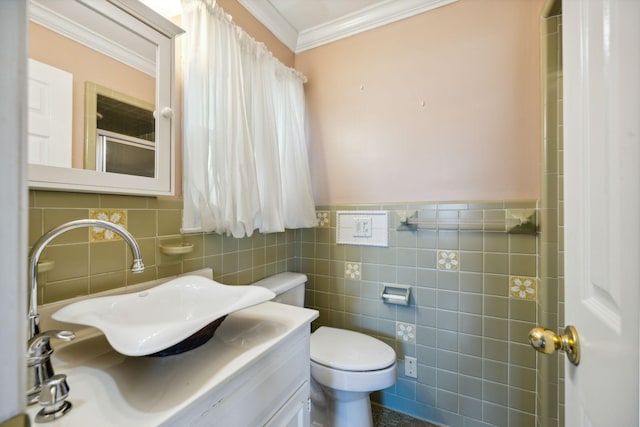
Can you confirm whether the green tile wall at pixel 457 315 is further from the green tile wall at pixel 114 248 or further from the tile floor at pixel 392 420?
Answer: the green tile wall at pixel 114 248

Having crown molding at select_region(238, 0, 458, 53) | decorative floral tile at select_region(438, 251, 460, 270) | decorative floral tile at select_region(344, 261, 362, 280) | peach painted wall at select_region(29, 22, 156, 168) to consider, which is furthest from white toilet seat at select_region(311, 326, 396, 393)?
crown molding at select_region(238, 0, 458, 53)

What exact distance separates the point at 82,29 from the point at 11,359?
1.04 metres

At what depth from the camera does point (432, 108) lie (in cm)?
146

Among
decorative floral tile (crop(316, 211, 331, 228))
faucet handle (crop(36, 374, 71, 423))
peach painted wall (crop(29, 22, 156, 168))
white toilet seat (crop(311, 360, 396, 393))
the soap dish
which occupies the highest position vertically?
peach painted wall (crop(29, 22, 156, 168))

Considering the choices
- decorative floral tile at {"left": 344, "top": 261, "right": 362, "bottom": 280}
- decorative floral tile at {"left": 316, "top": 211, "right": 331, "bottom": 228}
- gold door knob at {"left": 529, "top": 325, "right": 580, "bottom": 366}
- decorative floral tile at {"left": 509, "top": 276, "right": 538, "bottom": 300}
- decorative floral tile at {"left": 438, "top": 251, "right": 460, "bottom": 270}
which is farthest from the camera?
decorative floral tile at {"left": 316, "top": 211, "right": 331, "bottom": 228}

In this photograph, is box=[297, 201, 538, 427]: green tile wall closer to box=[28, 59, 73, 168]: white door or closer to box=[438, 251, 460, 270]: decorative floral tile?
box=[438, 251, 460, 270]: decorative floral tile

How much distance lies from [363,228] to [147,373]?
1261mm

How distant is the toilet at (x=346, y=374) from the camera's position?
1150 mm

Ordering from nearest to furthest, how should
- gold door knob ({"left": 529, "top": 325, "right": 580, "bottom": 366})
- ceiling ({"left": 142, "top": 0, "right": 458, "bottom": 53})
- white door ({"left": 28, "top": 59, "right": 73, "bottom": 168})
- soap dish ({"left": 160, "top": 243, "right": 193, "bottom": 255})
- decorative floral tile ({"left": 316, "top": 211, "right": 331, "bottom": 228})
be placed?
gold door knob ({"left": 529, "top": 325, "right": 580, "bottom": 366}), white door ({"left": 28, "top": 59, "right": 73, "bottom": 168}), soap dish ({"left": 160, "top": 243, "right": 193, "bottom": 255}), ceiling ({"left": 142, "top": 0, "right": 458, "bottom": 53}), decorative floral tile ({"left": 316, "top": 211, "right": 331, "bottom": 228})

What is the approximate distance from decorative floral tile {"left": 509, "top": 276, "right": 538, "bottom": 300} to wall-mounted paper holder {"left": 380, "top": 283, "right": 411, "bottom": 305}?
49cm

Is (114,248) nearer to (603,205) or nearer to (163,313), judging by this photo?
(163,313)

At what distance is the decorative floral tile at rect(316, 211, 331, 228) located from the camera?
176 cm

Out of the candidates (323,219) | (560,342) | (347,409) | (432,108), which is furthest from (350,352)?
(432,108)

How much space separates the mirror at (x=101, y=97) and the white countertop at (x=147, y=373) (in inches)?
18.9
